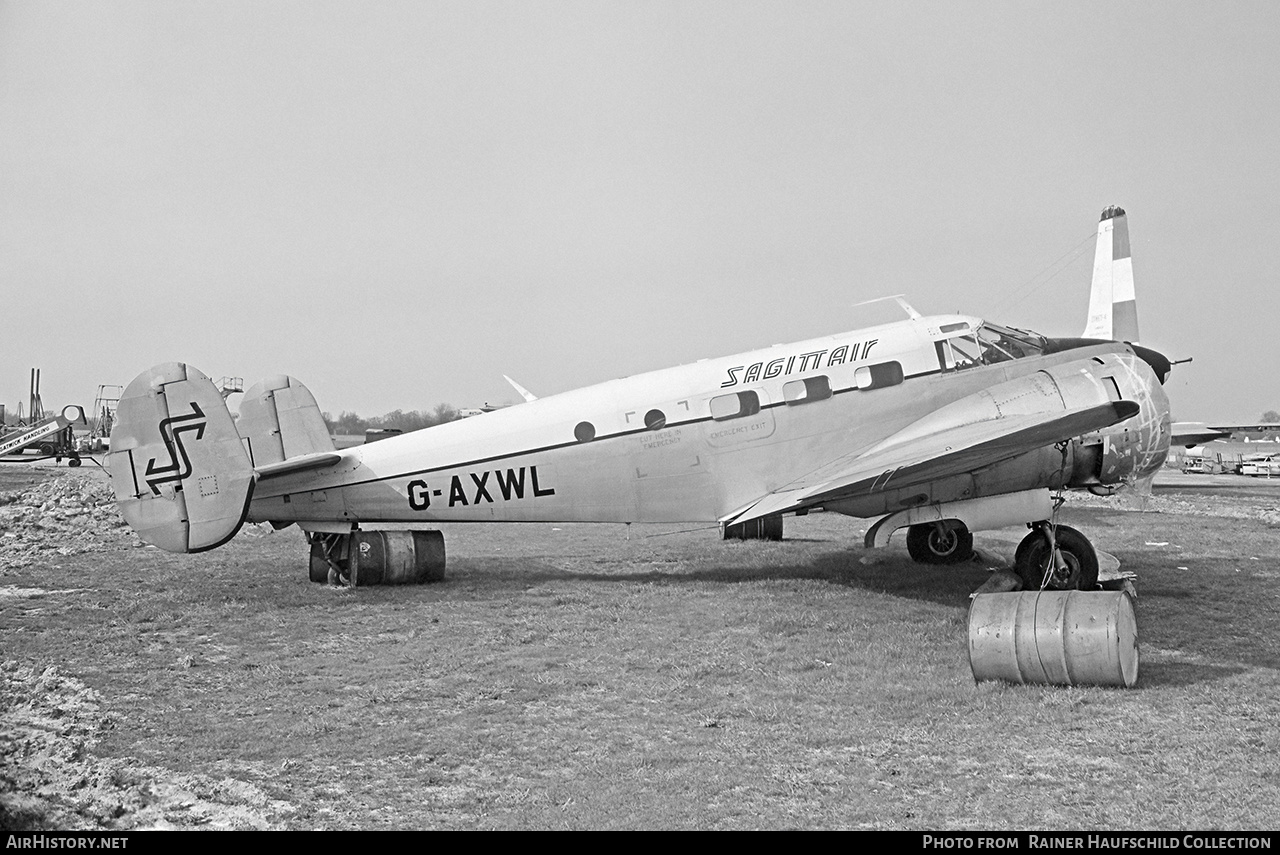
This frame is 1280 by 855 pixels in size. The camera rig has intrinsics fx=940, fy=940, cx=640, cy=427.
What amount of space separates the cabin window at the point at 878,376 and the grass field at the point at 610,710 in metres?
2.29

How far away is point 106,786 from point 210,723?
140cm

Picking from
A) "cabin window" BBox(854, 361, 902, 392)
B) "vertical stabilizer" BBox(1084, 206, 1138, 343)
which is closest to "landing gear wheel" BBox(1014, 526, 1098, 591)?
"cabin window" BBox(854, 361, 902, 392)

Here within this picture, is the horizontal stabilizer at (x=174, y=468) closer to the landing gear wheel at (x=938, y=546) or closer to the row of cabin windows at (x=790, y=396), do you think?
the row of cabin windows at (x=790, y=396)

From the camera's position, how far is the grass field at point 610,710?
5020mm

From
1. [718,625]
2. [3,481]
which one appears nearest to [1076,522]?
[718,625]

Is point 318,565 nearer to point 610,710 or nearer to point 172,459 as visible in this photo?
point 172,459

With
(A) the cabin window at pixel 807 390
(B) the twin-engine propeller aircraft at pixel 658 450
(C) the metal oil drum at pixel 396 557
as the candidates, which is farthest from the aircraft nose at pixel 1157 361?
(C) the metal oil drum at pixel 396 557

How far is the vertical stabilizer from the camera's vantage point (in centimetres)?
3062

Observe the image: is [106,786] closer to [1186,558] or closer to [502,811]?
[502,811]

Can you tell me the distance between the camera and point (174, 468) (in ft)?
36.4

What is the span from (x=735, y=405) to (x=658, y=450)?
1162 millimetres

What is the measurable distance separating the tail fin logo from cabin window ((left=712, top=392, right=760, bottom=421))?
21.1 ft

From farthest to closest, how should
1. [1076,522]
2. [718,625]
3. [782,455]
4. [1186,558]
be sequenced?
[1076,522], [1186,558], [782,455], [718,625]

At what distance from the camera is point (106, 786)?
5148mm
